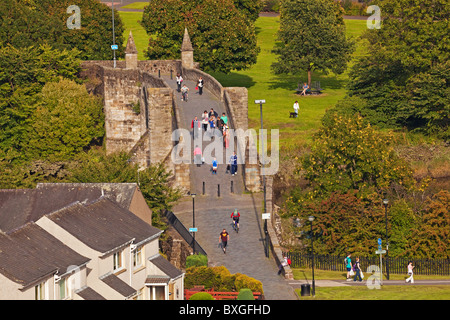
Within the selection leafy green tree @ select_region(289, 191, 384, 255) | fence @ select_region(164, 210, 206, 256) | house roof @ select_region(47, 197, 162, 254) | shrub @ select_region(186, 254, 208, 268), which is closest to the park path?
fence @ select_region(164, 210, 206, 256)

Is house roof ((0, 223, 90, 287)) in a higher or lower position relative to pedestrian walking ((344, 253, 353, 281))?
higher

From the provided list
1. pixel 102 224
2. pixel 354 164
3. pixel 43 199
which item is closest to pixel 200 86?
pixel 354 164

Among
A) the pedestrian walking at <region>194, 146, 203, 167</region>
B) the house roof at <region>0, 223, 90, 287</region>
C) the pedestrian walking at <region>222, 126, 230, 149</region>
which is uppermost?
the pedestrian walking at <region>222, 126, 230, 149</region>

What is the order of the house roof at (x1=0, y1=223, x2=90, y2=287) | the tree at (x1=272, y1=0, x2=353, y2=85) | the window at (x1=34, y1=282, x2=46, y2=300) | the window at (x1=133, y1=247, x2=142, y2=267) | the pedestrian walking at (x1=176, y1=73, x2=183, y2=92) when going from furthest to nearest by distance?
the tree at (x1=272, y1=0, x2=353, y2=85), the pedestrian walking at (x1=176, y1=73, x2=183, y2=92), the window at (x1=133, y1=247, x2=142, y2=267), the window at (x1=34, y1=282, x2=46, y2=300), the house roof at (x1=0, y1=223, x2=90, y2=287)

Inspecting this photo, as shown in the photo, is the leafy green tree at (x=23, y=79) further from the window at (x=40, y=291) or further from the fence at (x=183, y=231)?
the window at (x=40, y=291)

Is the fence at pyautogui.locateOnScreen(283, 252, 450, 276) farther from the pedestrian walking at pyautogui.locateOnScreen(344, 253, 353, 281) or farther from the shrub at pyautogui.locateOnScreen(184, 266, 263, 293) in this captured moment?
the shrub at pyautogui.locateOnScreen(184, 266, 263, 293)

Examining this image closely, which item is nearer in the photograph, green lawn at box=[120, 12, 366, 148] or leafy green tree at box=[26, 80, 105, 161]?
leafy green tree at box=[26, 80, 105, 161]
